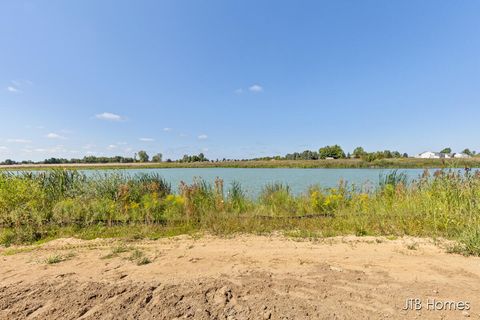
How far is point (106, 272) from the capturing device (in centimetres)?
350

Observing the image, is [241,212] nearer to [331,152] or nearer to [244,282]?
[244,282]

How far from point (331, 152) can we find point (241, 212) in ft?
270

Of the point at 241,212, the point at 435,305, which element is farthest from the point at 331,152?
the point at 435,305

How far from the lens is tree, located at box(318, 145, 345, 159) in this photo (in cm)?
8241

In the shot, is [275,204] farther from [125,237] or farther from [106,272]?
[106,272]

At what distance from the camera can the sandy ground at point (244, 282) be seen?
252 centimetres

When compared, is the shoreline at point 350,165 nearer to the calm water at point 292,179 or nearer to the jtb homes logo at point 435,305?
the calm water at point 292,179

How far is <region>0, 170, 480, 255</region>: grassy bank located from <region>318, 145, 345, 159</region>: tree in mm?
77679

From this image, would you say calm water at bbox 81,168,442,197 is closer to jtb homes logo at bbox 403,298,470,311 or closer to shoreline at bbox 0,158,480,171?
shoreline at bbox 0,158,480,171

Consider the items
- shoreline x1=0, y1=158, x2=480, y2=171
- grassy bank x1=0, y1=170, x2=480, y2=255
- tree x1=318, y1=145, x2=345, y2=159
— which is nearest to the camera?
grassy bank x1=0, y1=170, x2=480, y2=255

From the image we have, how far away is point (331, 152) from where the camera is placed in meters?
84.1

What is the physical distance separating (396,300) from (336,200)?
5382 millimetres

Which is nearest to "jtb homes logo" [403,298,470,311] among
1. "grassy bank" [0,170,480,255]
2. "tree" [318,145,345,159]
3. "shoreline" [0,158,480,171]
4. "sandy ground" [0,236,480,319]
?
"sandy ground" [0,236,480,319]

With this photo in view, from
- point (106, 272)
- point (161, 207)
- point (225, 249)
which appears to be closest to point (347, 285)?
point (225, 249)
